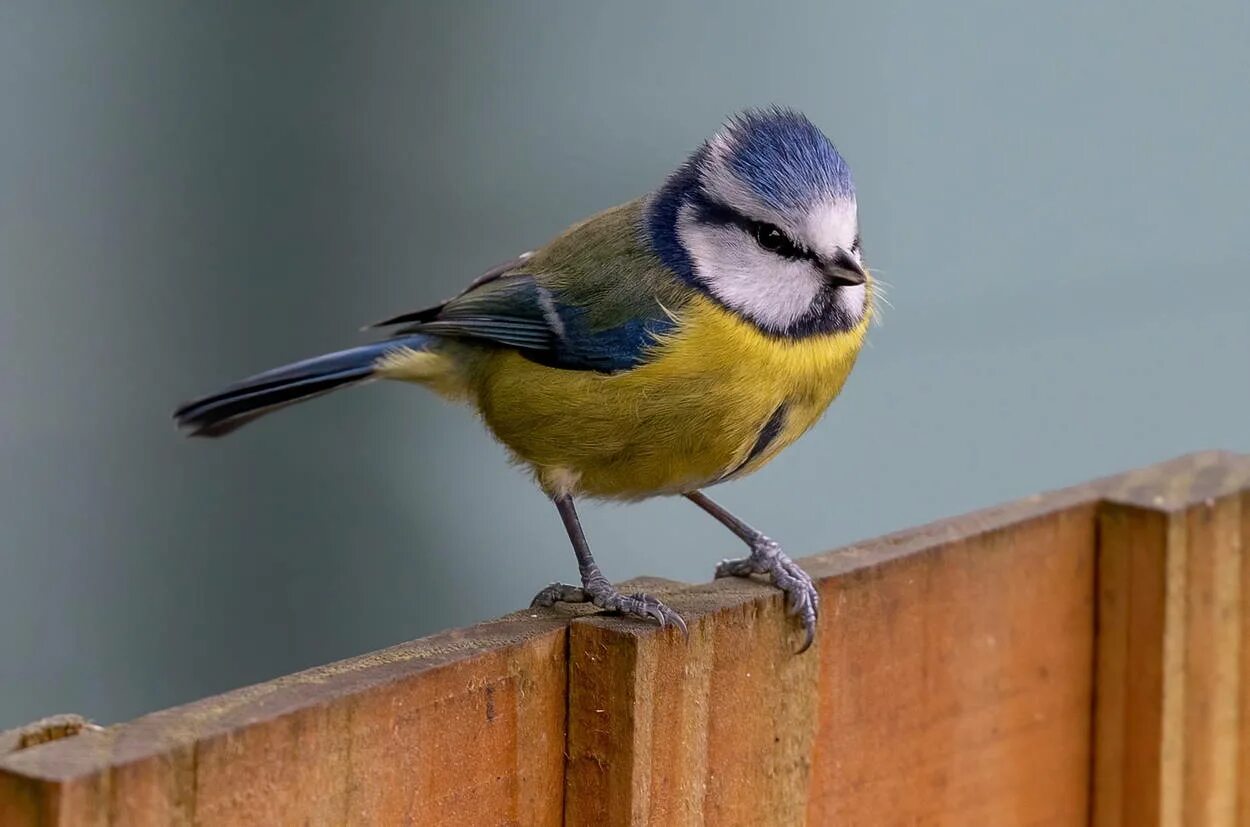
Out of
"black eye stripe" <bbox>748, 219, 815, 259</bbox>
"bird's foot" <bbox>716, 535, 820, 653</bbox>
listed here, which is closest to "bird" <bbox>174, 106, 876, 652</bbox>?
"black eye stripe" <bbox>748, 219, 815, 259</bbox>

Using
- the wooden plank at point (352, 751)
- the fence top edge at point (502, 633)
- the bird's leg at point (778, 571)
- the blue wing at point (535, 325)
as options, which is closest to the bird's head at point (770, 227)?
the blue wing at point (535, 325)

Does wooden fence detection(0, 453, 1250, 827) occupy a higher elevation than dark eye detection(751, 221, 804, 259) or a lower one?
lower

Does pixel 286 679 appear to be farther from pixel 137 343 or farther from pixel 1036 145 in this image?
pixel 1036 145

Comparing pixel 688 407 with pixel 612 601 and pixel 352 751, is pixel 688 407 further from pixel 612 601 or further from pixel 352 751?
pixel 352 751

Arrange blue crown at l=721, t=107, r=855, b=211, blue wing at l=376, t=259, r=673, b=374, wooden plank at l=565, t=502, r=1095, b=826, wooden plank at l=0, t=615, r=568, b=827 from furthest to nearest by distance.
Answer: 1. blue wing at l=376, t=259, r=673, b=374
2. blue crown at l=721, t=107, r=855, b=211
3. wooden plank at l=565, t=502, r=1095, b=826
4. wooden plank at l=0, t=615, r=568, b=827

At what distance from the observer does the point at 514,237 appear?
3525 mm

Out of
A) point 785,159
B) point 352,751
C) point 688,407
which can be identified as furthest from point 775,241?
point 352,751

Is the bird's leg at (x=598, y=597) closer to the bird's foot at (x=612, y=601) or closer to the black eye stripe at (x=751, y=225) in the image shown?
the bird's foot at (x=612, y=601)

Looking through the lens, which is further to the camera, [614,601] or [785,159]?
[785,159]

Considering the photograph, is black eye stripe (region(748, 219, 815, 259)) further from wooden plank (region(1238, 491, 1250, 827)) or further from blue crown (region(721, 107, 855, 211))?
wooden plank (region(1238, 491, 1250, 827))

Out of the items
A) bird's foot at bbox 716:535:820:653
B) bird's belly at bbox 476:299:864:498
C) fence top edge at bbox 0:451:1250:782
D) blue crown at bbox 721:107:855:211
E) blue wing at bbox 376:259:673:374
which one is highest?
blue crown at bbox 721:107:855:211

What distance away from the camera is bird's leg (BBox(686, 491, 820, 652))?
5.04 feet

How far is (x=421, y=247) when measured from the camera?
349 centimetres

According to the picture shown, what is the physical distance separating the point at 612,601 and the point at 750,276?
2.25 feet
